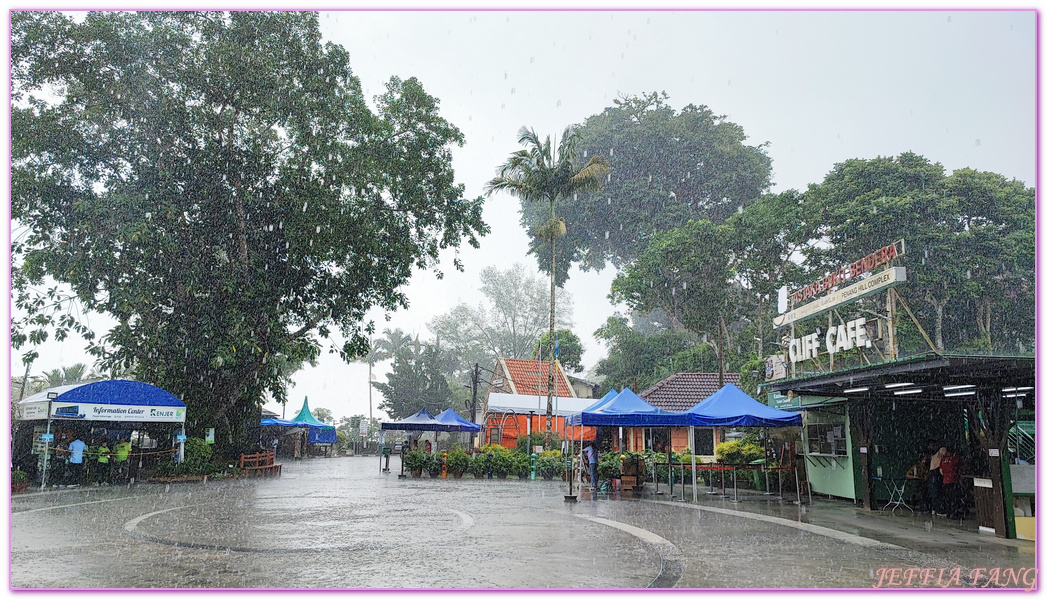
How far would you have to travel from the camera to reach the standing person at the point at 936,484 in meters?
13.3

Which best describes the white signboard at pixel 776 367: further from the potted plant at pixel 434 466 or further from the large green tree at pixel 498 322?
the large green tree at pixel 498 322

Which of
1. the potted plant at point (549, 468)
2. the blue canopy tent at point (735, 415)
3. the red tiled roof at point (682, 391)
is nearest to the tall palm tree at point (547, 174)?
the potted plant at point (549, 468)

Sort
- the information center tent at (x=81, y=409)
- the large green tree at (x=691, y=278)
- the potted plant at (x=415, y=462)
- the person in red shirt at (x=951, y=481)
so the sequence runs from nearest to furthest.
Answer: the person in red shirt at (x=951, y=481) → the information center tent at (x=81, y=409) → the potted plant at (x=415, y=462) → the large green tree at (x=691, y=278)

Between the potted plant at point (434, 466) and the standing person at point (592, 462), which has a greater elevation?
the standing person at point (592, 462)

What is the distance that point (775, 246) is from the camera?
40625mm

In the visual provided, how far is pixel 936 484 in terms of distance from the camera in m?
13.5

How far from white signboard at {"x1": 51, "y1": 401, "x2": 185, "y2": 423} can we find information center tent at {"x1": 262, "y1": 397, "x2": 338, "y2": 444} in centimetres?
2236

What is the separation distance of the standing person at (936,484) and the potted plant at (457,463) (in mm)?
15436

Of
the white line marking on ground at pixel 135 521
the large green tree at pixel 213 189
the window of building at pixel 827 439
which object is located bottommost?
the white line marking on ground at pixel 135 521

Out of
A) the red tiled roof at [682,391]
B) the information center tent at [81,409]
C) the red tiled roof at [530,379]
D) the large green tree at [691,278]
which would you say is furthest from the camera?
the red tiled roof at [530,379]

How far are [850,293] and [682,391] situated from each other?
17524 millimetres

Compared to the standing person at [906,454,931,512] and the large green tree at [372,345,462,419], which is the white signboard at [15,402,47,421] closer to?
the standing person at [906,454,931,512]

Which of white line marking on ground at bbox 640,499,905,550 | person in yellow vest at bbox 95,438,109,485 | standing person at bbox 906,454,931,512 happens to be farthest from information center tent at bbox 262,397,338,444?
standing person at bbox 906,454,931,512

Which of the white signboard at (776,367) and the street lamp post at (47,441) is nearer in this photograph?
the street lamp post at (47,441)
